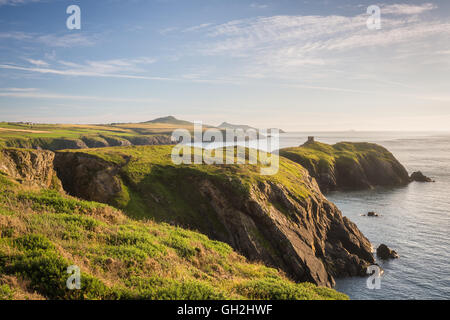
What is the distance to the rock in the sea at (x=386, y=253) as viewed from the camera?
4944 cm

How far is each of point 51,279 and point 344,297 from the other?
18.2 metres

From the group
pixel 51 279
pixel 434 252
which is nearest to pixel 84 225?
pixel 51 279

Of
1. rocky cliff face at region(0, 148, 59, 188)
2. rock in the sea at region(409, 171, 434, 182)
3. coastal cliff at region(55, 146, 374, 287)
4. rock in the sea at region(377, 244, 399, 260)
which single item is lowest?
rock in the sea at region(377, 244, 399, 260)

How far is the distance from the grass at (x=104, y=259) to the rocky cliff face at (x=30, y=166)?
14.7ft

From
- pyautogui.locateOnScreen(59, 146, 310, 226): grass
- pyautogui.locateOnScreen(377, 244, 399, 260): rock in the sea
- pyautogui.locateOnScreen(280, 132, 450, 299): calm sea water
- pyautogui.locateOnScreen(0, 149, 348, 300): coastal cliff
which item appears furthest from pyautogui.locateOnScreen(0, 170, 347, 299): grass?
pyautogui.locateOnScreen(377, 244, 399, 260): rock in the sea

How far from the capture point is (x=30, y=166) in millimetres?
30047

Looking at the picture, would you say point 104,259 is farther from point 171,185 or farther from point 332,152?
point 332,152

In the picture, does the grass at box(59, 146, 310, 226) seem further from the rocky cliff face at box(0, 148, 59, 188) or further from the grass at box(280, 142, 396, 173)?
the grass at box(280, 142, 396, 173)

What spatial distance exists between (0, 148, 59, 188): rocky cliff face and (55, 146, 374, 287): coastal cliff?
2836 mm

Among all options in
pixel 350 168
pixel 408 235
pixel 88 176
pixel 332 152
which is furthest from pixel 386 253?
pixel 332 152

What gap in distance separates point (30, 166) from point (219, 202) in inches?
887

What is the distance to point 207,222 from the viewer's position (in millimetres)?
34375

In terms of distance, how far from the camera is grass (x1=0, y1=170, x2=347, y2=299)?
1229 centimetres
